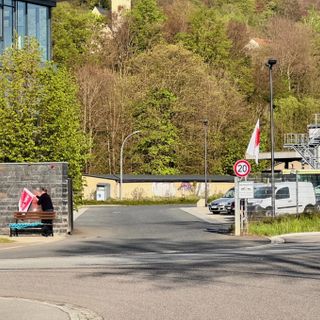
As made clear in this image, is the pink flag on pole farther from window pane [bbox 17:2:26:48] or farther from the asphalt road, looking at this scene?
window pane [bbox 17:2:26:48]

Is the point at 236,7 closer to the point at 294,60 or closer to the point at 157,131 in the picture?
the point at 294,60

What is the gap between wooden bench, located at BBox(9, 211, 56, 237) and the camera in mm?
27219

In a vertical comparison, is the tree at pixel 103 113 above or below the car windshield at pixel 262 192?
above

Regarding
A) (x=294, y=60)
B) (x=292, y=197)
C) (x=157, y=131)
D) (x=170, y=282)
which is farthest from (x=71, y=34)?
(x=170, y=282)

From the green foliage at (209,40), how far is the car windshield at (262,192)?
206ft

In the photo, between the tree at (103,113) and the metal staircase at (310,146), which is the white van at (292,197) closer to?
the metal staircase at (310,146)

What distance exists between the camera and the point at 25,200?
27.7 m

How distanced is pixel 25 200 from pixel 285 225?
9154 mm

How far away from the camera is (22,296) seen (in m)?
11.9

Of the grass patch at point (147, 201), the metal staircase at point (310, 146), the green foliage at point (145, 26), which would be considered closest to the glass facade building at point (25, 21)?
the grass patch at point (147, 201)

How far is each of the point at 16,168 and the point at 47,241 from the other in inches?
135

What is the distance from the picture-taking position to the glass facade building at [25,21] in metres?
41.4

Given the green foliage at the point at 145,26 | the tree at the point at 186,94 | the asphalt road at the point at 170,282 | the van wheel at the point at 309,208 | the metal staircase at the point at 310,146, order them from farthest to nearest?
1. the green foliage at the point at 145,26
2. the tree at the point at 186,94
3. the metal staircase at the point at 310,146
4. the van wheel at the point at 309,208
5. the asphalt road at the point at 170,282

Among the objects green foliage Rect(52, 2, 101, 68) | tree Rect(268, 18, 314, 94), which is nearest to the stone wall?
green foliage Rect(52, 2, 101, 68)
